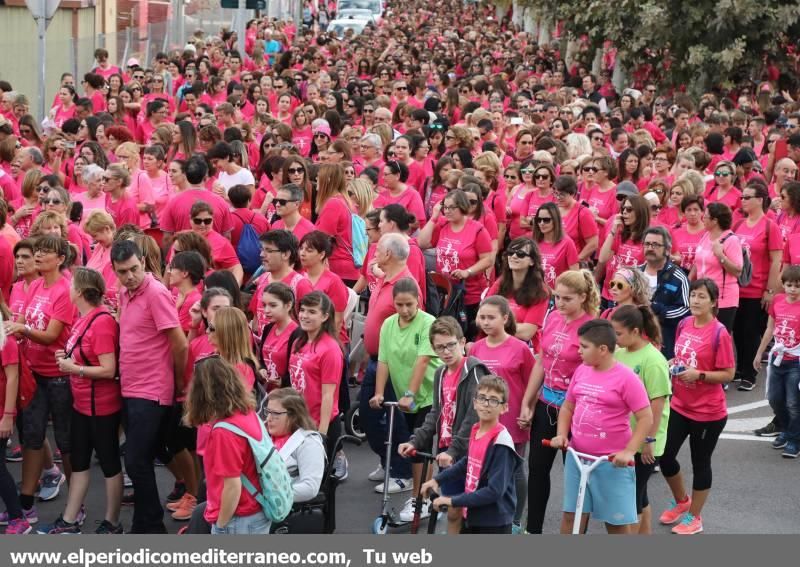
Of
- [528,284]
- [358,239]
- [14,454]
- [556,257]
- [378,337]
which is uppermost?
[528,284]

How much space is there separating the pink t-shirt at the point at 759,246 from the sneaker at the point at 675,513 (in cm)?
356

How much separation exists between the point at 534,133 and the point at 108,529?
911cm

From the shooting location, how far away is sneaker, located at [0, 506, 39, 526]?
8289 mm

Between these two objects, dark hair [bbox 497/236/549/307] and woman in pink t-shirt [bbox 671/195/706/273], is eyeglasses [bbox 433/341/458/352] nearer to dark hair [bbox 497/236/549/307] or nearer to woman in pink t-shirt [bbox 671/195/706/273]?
dark hair [bbox 497/236/549/307]

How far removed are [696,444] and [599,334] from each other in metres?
1.74

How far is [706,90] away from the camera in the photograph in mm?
24984

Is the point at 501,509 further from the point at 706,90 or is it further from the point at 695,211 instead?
the point at 706,90

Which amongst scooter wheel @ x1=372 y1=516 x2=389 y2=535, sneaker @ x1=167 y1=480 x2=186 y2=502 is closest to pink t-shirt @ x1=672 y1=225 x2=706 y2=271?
scooter wheel @ x1=372 y1=516 x2=389 y2=535

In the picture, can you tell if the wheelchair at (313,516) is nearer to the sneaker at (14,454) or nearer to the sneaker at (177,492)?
the sneaker at (177,492)

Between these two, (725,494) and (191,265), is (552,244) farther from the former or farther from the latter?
(191,265)

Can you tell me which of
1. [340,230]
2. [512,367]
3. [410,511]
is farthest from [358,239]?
[512,367]

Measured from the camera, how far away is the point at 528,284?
8797 millimetres

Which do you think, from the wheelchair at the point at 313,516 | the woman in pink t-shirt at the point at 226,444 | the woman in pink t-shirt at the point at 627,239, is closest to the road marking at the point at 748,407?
the woman in pink t-shirt at the point at 627,239

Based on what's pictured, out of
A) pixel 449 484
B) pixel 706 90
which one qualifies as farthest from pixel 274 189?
pixel 706 90
